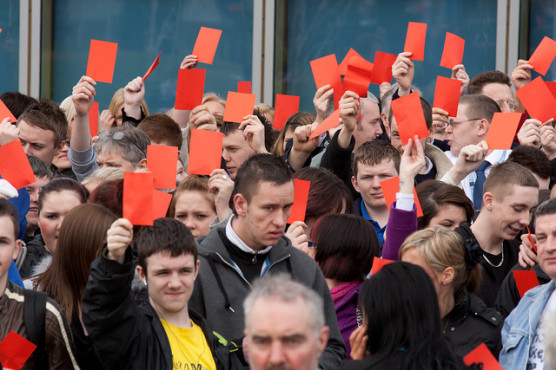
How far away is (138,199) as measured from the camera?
160 inches

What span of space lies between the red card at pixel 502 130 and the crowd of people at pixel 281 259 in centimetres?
13

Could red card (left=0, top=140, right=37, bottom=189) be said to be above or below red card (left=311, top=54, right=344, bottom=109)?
below

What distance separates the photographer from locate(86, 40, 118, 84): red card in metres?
6.50

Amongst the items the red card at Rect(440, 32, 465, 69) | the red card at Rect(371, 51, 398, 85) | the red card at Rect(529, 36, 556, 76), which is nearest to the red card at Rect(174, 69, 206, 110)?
the red card at Rect(371, 51, 398, 85)

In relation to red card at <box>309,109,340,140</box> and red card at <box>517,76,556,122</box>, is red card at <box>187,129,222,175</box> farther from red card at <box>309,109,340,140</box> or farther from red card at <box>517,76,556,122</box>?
red card at <box>517,76,556,122</box>

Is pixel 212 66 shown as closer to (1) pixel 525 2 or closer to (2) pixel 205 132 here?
(1) pixel 525 2

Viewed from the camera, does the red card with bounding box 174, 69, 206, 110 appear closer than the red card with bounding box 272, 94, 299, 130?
Yes

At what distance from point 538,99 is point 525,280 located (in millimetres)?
2030

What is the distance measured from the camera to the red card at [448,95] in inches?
264

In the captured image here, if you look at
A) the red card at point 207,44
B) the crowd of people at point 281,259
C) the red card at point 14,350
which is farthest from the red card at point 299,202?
the red card at point 14,350

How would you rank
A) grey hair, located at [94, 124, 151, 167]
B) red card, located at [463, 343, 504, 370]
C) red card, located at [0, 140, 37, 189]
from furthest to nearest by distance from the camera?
1. grey hair, located at [94, 124, 151, 167]
2. red card, located at [0, 140, 37, 189]
3. red card, located at [463, 343, 504, 370]

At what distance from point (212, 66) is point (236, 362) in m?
7.29

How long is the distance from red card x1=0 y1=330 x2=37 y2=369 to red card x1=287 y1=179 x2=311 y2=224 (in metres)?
1.97

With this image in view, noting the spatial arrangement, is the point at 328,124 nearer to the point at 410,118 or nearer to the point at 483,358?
the point at 410,118
